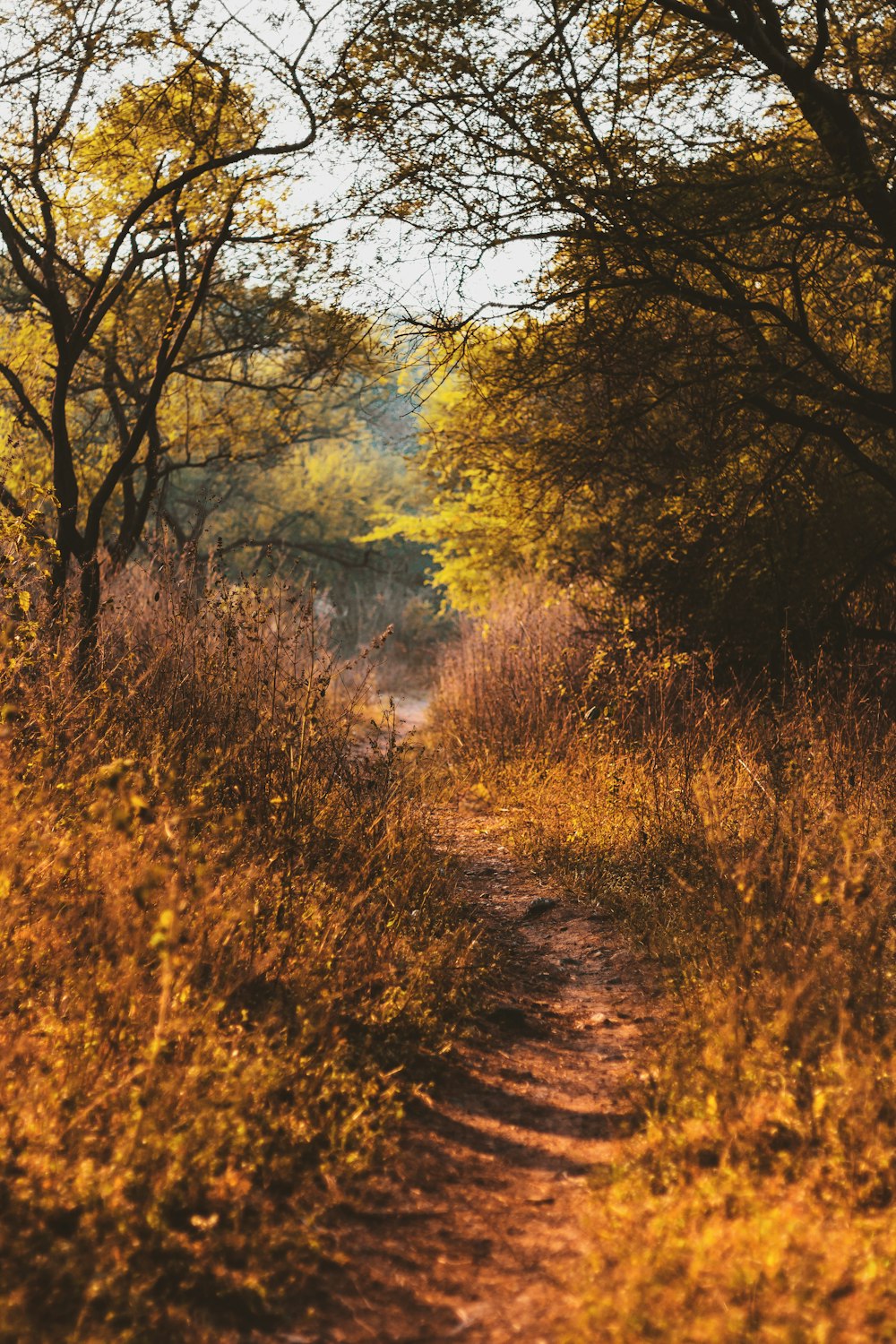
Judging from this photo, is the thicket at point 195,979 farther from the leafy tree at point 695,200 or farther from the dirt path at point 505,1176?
the leafy tree at point 695,200

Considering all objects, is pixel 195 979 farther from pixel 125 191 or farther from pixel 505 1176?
pixel 125 191

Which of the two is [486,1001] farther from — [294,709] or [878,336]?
[878,336]

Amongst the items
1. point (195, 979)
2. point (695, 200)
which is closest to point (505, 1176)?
point (195, 979)

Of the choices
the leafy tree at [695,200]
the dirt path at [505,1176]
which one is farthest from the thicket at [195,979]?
the leafy tree at [695,200]

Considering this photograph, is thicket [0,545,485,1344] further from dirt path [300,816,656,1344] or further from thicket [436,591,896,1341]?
thicket [436,591,896,1341]

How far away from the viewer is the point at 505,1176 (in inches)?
126

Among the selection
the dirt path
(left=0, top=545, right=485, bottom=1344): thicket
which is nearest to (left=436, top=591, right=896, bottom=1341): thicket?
Result: the dirt path

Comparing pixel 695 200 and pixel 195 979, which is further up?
pixel 695 200

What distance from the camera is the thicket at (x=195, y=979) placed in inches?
103

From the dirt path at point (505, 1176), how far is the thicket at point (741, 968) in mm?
154

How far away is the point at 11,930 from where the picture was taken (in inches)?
152

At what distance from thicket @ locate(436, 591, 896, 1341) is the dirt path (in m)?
0.15

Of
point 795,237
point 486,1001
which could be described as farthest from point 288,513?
point 486,1001

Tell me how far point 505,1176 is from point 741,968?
4.54 feet
